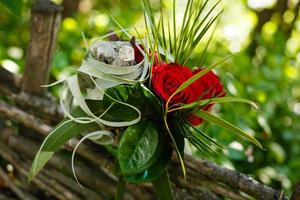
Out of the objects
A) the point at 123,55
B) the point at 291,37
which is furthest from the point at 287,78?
the point at 123,55

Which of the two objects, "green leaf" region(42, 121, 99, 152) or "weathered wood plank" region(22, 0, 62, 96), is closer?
"green leaf" region(42, 121, 99, 152)

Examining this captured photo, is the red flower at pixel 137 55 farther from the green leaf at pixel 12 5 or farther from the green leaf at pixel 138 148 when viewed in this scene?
the green leaf at pixel 12 5

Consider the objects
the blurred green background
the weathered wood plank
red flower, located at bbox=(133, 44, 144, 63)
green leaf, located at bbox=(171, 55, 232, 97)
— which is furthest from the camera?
the blurred green background

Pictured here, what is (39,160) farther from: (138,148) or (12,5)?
(12,5)

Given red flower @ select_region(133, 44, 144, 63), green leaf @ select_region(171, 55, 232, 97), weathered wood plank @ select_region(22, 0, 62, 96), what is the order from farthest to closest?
weathered wood plank @ select_region(22, 0, 62, 96) → red flower @ select_region(133, 44, 144, 63) → green leaf @ select_region(171, 55, 232, 97)

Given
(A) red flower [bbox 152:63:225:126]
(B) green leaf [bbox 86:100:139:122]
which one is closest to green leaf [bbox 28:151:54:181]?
(B) green leaf [bbox 86:100:139:122]

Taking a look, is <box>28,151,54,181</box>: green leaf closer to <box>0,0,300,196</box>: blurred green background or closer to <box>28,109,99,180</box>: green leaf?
<box>28,109,99,180</box>: green leaf

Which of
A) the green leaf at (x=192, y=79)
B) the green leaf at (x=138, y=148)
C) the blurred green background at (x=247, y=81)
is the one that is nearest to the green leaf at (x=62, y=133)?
the green leaf at (x=138, y=148)

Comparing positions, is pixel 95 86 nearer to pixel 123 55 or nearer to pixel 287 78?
pixel 123 55
